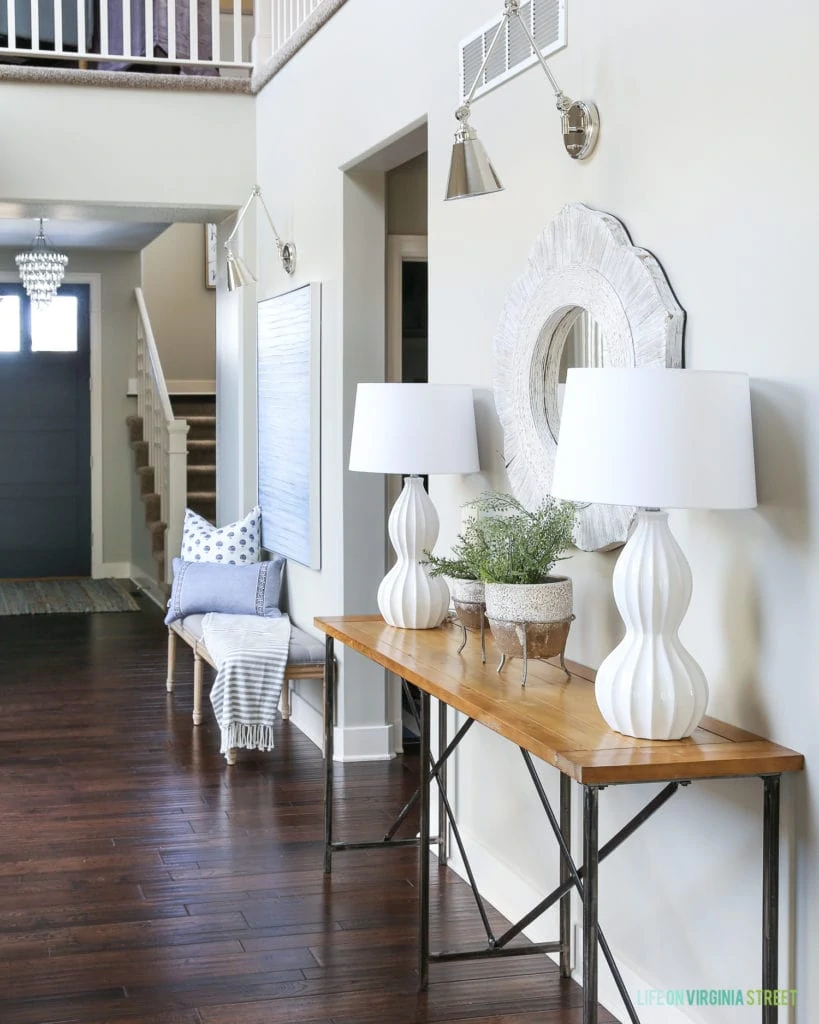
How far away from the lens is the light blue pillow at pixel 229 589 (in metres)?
5.98

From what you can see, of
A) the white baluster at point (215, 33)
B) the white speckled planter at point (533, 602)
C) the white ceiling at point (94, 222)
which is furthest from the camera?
the white ceiling at point (94, 222)

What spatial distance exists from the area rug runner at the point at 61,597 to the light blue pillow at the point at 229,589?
316cm

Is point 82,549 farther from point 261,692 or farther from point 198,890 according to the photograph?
point 198,890

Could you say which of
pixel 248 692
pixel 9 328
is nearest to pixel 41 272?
pixel 9 328

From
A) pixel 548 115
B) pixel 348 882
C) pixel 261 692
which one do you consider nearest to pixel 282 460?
pixel 261 692

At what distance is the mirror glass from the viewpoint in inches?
119

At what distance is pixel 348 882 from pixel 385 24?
2.90 meters

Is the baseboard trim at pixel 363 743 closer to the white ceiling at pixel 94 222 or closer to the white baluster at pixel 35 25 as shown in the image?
the white ceiling at pixel 94 222

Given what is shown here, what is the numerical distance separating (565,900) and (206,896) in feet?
3.62

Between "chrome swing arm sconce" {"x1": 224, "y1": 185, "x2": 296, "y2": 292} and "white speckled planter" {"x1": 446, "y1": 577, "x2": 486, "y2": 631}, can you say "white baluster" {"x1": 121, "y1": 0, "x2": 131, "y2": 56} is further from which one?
"white speckled planter" {"x1": 446, "y1": 577, "x2": 486, "y2": 631}

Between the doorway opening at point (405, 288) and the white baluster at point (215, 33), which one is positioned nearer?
the doorway opening at point (405, 288)

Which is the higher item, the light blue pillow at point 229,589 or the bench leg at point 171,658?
the light blue pillow at point 229,589

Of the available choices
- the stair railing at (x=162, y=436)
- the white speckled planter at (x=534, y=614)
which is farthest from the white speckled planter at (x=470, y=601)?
the stair railing at (x=162, y=436)

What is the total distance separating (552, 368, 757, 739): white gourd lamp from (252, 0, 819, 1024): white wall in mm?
131
